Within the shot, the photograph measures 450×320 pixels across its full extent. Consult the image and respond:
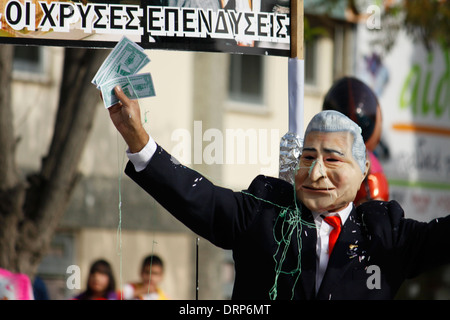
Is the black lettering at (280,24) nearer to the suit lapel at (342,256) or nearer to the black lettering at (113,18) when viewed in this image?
the black lettering at (113,18)

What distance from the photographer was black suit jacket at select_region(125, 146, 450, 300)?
308 cm

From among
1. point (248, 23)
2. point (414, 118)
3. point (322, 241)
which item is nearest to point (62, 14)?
point (248, 23)

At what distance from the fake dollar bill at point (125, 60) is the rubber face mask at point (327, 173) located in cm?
67

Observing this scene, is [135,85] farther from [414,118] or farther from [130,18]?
[414,118]

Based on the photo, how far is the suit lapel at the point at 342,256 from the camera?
3.08m

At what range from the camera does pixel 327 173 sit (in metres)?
3.16

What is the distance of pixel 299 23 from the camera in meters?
3.74

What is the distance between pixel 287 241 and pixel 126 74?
2.67ft

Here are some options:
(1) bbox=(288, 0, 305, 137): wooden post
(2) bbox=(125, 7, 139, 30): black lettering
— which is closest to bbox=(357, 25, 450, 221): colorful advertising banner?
(1) bbox=(288, 0, 305, 137): wooden post

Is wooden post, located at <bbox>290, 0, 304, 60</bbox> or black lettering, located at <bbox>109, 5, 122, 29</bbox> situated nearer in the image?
black lettering, located at <bbox>109, 5, 122, 29</bbox>

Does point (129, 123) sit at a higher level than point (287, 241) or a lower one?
higher

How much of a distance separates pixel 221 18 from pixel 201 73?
350 inches

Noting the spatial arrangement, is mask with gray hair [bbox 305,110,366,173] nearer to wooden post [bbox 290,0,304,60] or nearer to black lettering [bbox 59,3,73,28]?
wooden post [bbox 290,0,304,60]

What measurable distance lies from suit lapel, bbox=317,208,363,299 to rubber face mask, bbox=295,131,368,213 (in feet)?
0.32
